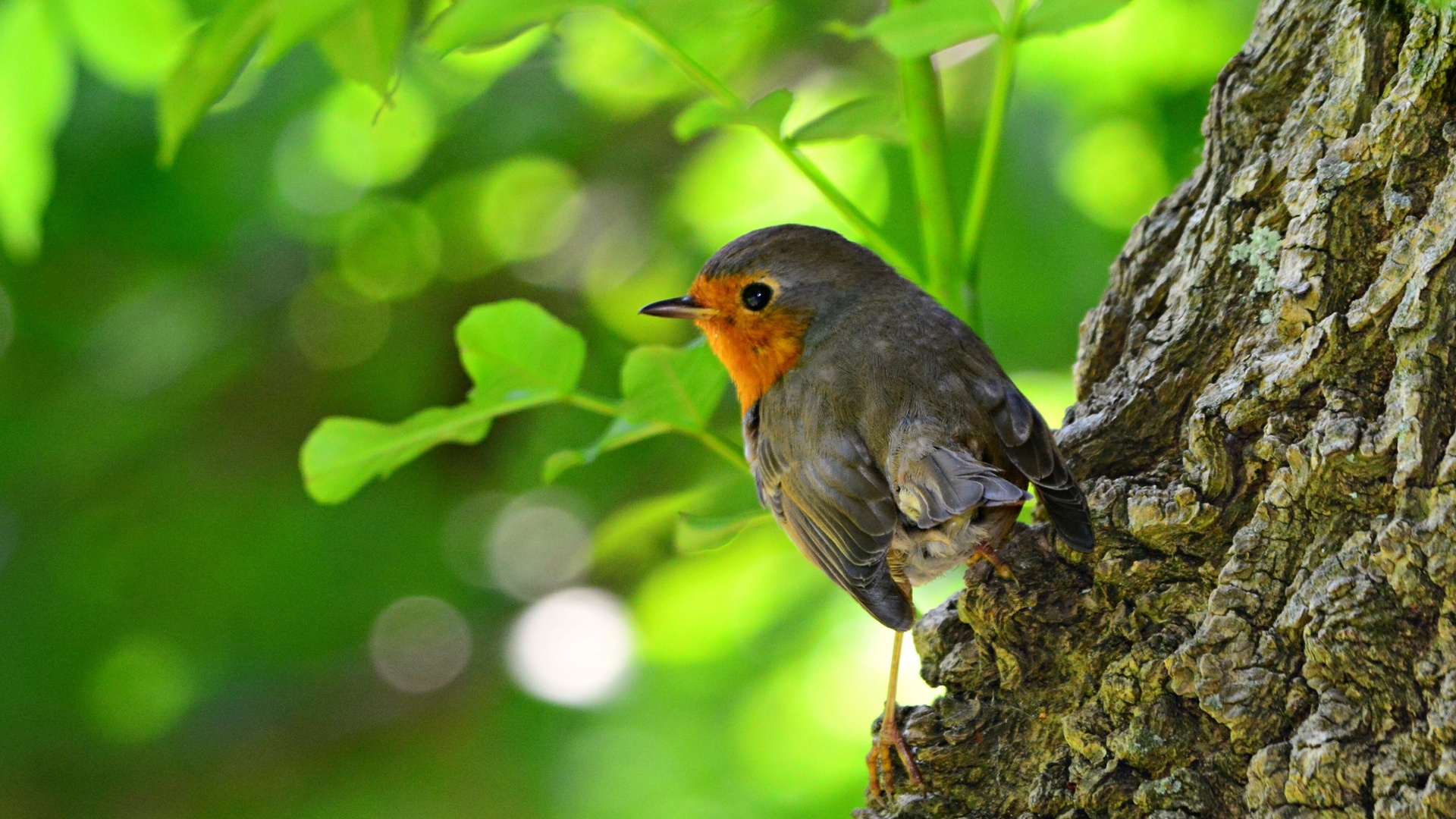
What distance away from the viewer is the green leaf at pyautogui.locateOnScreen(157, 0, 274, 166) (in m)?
2.14

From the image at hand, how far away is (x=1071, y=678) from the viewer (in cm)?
209

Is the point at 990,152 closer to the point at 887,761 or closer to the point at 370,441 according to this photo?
the point at 887,761

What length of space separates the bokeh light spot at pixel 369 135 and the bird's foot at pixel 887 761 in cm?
281

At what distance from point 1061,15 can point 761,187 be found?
2.30 m

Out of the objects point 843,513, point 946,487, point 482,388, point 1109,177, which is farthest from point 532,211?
point 946,487

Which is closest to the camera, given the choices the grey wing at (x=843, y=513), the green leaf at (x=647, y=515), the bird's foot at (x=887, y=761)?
the bird's foot at (x=887, y=761)

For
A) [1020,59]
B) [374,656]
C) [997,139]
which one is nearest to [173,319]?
[374,656]

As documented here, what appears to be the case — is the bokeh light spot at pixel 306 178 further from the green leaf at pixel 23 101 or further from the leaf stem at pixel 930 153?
the leaf stem at pixel 930 153

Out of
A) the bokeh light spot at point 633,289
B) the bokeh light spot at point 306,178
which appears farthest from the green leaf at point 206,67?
the bokeh light spot at point 633,289

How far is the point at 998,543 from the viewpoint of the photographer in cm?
232

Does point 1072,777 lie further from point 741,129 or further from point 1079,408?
point 741,129

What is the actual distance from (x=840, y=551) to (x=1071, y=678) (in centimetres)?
59

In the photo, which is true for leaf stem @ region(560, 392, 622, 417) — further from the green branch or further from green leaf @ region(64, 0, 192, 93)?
green leaf @ region(64, 0, 192, 93)

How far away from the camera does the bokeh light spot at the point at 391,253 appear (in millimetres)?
4758
